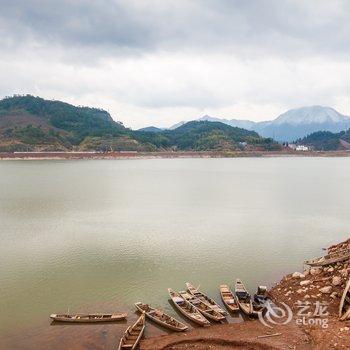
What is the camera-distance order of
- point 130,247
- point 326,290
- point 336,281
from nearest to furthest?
point 326,290 < point 336,281 < point 130,247

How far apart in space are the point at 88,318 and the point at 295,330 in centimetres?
1376

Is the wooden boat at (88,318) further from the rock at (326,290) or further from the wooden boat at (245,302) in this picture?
the rock at (326,290)

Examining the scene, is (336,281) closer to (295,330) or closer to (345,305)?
(345,305)

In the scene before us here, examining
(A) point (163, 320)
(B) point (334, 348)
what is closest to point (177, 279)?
(A) point (163, 320)

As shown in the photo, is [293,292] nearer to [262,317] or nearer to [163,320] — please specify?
[262,317]

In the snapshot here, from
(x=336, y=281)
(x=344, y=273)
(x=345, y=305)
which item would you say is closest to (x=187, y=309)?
(x=345, y=305)

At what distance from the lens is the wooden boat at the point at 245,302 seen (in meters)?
27.7

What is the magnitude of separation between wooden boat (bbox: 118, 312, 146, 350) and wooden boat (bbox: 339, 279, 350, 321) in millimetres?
12593

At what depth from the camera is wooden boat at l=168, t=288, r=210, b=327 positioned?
2641 cm

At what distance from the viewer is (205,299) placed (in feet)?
99.0

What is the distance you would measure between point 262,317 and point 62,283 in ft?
58.9

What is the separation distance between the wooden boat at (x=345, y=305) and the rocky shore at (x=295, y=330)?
0.42 meters

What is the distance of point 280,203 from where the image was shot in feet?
262

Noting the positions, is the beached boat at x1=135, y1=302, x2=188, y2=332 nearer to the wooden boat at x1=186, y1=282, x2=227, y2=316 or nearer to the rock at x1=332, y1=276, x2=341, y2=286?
the wooden boat at x1=186, y1=282, x2=227, y2=316
